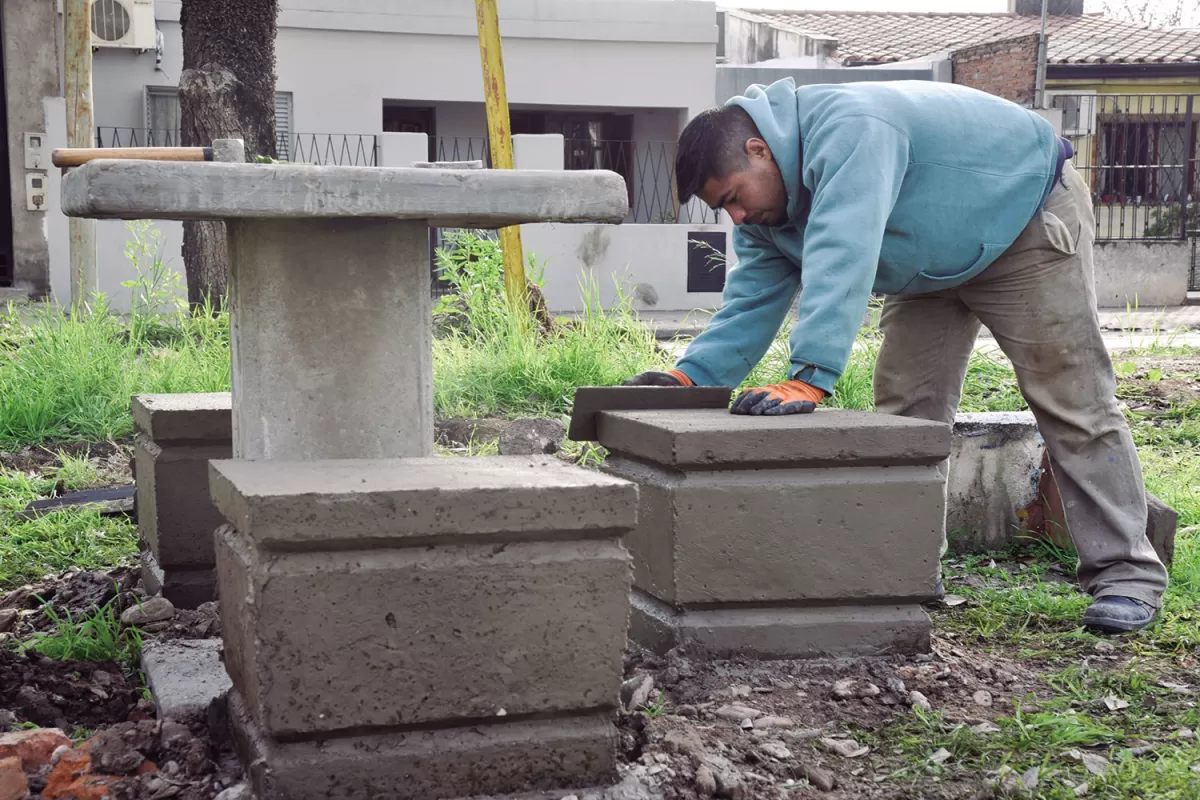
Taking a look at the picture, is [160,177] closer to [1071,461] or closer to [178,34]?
[1071,461]

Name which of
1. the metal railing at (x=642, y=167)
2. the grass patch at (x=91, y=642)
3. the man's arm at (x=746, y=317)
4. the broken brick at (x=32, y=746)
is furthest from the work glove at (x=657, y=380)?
the metal railing at (x=642, y=167)

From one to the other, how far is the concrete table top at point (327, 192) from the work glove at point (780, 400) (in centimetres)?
68

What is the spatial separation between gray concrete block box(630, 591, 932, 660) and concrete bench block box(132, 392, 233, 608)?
1.23 m

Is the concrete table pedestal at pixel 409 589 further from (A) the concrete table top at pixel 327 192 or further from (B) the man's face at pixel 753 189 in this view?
(B) the man's face at pixel 753 189

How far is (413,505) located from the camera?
2055 mm

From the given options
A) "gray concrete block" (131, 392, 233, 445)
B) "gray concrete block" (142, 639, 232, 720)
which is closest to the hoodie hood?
"gray concrete block" (131, 392, 233, 445)

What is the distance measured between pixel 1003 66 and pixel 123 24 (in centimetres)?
1276

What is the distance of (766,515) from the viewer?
290cm

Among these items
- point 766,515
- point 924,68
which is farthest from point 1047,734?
point 924,68

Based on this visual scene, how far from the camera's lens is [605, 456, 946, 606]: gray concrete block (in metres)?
2.88

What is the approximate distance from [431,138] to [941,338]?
13.6 m

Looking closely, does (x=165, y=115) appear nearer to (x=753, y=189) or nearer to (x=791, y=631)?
(x=753, y=189)

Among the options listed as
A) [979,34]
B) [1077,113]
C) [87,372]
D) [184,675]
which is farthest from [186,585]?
[979,34]

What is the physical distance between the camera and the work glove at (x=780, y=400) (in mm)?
2977
